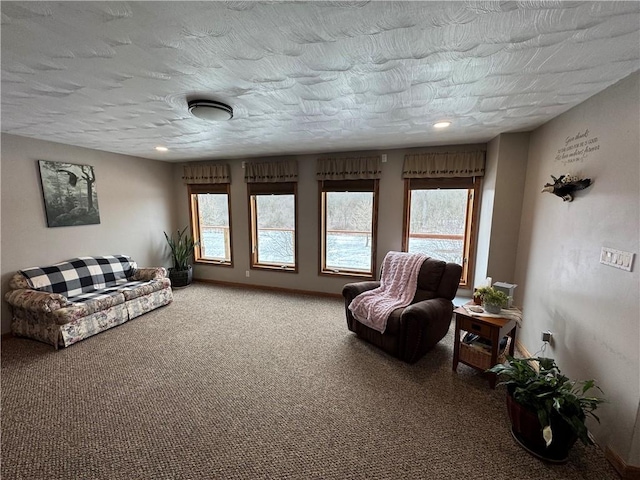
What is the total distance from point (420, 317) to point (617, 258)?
1.35 metres

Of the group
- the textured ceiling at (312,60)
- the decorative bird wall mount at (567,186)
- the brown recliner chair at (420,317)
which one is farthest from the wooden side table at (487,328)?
the textured ceiling at (312,60)

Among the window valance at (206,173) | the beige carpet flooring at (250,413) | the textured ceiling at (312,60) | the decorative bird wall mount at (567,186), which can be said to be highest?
the textured ceiling at (312,60)

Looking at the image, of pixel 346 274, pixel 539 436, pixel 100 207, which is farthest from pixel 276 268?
pixel 539 436

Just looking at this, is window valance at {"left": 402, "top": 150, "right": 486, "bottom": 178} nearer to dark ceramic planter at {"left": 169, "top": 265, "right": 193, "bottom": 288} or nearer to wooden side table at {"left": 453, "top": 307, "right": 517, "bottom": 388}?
wooden side table at {"left": 453, "top": 307, "right": 517, "bottom": 388}

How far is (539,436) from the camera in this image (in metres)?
1.59

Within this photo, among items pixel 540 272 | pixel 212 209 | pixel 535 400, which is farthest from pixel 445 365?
pixel 212 209

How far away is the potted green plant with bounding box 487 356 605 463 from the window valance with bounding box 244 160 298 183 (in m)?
3.65

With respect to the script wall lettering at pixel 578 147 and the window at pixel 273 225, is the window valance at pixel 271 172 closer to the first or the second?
the window at pixel 273 225

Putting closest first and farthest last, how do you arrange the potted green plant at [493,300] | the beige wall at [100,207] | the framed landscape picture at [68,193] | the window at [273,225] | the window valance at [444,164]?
the potted green plant at [493,300]
the beige wall at [100,207]
the framed landscape picture at [68,193]
the window valance at [444,164]
the window at [273,225]

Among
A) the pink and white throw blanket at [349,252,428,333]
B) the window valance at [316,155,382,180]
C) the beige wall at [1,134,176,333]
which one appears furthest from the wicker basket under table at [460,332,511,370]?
the beige wall at [1,134,176,333]

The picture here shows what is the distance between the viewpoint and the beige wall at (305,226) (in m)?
3.95

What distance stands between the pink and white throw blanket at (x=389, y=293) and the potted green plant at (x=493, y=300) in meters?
0.76

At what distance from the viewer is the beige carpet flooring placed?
1545 millimetres

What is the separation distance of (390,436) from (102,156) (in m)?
4.96
